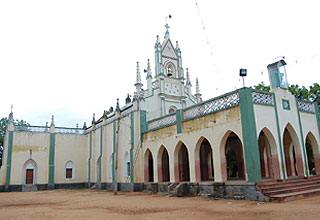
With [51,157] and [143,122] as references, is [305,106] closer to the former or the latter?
[143,122]

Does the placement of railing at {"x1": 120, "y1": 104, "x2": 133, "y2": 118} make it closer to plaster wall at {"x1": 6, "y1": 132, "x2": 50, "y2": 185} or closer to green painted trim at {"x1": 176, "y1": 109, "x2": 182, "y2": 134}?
green painted trim at {"x1": 176, "y1": 109, "x2": 182, "y2": 134}

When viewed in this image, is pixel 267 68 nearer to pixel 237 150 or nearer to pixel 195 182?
pixel 237 150

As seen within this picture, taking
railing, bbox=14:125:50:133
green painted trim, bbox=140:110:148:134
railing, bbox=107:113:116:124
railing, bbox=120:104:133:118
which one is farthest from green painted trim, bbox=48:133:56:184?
green painted trim, bbox=140:110:148:134

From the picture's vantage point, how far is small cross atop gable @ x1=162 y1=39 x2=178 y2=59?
77.3ft

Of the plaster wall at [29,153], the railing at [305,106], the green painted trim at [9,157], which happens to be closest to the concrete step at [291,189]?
the railing at [305,106]

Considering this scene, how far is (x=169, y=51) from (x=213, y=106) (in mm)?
11373

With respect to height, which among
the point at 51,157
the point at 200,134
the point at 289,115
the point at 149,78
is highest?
the point at 149,78

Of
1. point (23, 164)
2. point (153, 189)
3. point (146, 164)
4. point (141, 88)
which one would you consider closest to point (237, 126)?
point (153, 189)

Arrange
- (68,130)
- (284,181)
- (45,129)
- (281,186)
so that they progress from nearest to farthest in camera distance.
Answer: (281,186) < (284,181) < (45,129) < (68,130)

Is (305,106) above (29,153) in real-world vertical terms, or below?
above

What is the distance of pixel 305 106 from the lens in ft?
49.6

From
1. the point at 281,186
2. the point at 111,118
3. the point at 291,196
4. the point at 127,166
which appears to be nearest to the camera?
the point at 291,196

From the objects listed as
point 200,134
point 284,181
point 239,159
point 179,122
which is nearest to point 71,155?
point 179,122

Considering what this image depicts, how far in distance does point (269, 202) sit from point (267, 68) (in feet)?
23.6
